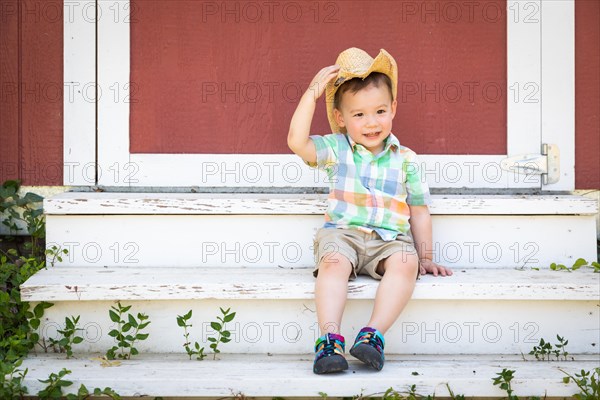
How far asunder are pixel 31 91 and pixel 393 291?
1.93 meters

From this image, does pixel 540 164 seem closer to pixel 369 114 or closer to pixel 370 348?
pixel 369 114

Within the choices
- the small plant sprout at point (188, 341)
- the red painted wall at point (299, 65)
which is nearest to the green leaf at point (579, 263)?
the red painted wall at point (299, 65)

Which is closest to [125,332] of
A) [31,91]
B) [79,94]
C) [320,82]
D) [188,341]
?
[188,341]

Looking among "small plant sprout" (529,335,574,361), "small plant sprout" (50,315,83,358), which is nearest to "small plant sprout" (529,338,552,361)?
"small plant sprout" (529,335,574,361)

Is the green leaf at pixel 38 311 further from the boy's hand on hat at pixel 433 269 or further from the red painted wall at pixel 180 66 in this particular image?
the boy's hand on hat at pixel 433 269

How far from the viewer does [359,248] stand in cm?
272

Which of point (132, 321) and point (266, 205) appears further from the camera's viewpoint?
point (266, 205)

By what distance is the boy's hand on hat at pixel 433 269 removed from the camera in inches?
108

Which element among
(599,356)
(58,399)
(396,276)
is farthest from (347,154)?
(58,399)

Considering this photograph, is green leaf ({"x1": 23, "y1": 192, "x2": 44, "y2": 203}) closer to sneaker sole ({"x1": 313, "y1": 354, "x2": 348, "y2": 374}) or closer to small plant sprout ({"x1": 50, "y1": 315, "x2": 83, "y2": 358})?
small plant sprout ({"x1": 50, "y1": 315, "x2": 83, "y2": 358})

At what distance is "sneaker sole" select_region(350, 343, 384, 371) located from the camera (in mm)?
2266

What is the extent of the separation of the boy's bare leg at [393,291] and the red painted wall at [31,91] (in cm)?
163

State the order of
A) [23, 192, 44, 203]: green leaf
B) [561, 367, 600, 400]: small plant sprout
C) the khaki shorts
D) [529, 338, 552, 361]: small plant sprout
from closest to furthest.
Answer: [561, 367, 600, 400]: small plant sprout → [529, 338, 552, 361]: small plant sprout → the khaki shorts → [23, 192, 44, 203]: green leaf

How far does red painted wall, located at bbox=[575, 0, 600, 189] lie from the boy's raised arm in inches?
50.7
